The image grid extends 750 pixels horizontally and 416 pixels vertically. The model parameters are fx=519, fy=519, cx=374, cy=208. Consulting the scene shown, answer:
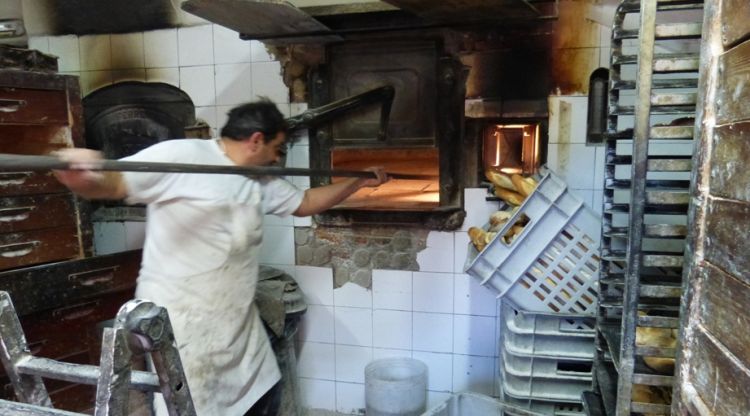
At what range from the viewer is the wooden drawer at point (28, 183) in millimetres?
2242

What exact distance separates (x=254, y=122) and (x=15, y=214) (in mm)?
1266

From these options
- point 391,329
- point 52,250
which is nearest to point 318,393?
point 391,329

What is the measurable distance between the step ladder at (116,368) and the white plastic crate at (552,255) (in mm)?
1259

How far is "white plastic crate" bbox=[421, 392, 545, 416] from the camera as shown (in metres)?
2.03

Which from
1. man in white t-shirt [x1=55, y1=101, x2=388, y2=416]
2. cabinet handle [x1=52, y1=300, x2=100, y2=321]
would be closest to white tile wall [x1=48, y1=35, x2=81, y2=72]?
cabinet handle [x1=52, y1=300, x2=100, y2=321]

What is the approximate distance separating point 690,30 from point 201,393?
179 cm

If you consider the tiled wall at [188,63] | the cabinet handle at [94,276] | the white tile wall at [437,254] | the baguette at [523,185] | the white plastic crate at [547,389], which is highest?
the tiled wall at [188,63]

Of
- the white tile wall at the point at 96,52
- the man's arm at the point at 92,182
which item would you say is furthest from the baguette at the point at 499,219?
the white tile wall at the point at 96,52

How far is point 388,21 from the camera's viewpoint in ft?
7.59

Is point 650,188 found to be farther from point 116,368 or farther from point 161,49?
point 161,49

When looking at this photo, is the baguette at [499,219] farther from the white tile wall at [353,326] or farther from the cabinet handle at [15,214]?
the cabinet handle at [15,214]

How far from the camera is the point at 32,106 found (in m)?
2.32

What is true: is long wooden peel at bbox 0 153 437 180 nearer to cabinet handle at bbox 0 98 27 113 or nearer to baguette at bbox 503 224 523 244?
baguette at bbox 503 224 523 244

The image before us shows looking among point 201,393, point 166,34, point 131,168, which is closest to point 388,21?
point 166,34
